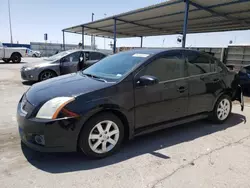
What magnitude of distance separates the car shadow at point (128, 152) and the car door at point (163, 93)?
0.37m

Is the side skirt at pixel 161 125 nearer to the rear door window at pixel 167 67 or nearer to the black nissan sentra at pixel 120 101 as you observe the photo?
the black nissan sentra at pixel 120 101

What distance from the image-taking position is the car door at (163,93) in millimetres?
3125

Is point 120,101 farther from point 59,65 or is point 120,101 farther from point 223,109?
point 59,65

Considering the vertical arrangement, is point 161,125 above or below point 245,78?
below

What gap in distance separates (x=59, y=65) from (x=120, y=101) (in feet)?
20.8

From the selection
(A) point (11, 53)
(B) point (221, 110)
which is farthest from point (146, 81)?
(A) point (11, 53)

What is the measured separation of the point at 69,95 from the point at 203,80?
8.48ft

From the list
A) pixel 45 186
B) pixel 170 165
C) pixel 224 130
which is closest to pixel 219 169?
pixel 170 165

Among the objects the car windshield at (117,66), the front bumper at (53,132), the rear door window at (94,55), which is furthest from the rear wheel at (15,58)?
the front bumper at (53,132)

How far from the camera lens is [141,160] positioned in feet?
9.36

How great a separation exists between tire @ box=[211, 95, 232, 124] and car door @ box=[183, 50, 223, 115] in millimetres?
192

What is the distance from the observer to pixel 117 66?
11.5 ft

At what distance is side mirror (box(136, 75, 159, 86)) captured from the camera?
116 inches

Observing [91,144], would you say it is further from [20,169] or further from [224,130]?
[224,130]
